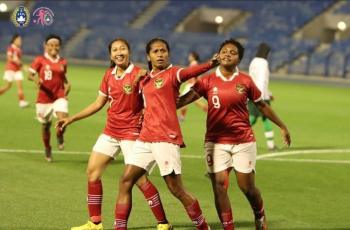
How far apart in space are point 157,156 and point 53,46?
7.53 meters

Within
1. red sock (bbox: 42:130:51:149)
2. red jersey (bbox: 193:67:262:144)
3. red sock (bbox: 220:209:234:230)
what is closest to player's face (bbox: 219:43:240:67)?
→ red jersey (bbox: 193:67:262:144)

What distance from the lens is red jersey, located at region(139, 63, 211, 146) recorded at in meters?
10.7

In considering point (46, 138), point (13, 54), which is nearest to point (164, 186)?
point (46, 138)

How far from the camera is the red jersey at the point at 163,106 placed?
10695 millimetres

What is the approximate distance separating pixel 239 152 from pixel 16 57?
19271 mm

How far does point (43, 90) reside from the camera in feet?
60.3

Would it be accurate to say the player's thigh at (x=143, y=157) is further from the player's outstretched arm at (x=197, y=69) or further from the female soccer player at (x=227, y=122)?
the player's outstretched arm at (x=197, y=69)

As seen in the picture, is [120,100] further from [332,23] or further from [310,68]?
[332,23]

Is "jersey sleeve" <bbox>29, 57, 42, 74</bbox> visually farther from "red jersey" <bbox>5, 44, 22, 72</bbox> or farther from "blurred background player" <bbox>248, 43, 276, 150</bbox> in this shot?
"red jersey" <bbox>5, 44, 22, 72</bbox>

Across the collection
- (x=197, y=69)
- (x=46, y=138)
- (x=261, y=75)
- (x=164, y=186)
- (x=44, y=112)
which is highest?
(x=197, y=69)

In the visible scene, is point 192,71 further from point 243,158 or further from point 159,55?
point 243,158

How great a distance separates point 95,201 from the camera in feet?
38.2

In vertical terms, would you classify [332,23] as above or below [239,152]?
above

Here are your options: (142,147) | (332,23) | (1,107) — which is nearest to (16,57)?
(1,107)
